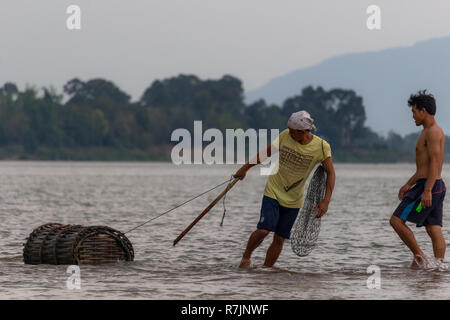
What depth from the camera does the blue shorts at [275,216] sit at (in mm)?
10727

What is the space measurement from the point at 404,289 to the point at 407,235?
1164 mm

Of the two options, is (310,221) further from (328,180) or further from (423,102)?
(423,102)

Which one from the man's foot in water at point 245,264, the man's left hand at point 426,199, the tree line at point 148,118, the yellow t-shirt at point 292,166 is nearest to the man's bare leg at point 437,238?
the man's left hand at point 426,199

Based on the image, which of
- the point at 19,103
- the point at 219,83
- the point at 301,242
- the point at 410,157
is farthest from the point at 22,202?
the point at 219,83

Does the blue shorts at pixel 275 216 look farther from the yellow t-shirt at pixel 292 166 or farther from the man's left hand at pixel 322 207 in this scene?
the man's left hand at pixel 322 207

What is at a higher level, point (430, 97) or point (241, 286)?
point (430, 97)

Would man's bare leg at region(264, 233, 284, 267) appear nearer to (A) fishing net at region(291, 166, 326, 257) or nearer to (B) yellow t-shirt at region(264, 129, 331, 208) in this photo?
(A) fishing net at region(291, 166, 326, 257)

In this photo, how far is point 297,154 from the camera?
10.5 metres

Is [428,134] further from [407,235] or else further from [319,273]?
[319,273]

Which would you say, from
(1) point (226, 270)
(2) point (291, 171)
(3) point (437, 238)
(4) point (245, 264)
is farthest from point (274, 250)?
(3) point (437, 238)

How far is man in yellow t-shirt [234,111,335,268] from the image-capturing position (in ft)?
34.1

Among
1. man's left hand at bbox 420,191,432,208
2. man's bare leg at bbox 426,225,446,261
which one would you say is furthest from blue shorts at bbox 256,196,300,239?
man's bare leg at bbox 426,225,446,261

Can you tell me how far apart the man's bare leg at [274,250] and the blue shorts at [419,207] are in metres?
1.51

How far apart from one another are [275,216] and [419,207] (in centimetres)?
174
